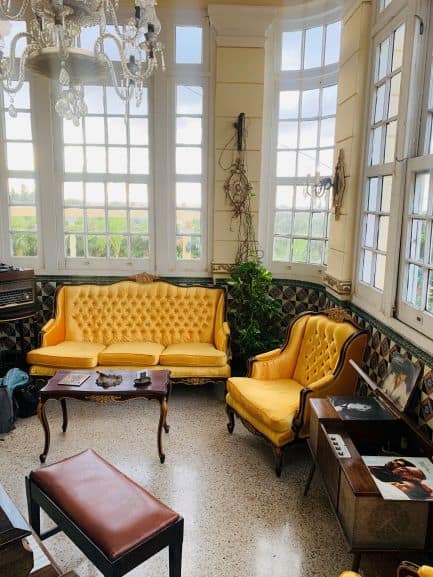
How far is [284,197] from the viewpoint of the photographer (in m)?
4.95

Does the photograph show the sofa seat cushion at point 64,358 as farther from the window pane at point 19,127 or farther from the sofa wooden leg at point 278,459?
the window pane at point 19,127

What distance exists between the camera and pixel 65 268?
16.7 ft

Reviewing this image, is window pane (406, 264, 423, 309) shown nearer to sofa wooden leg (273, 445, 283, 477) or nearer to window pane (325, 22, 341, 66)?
sofa wooden leg (273, 445, 283, 477)

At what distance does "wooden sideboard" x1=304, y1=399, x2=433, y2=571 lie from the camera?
2.00 m

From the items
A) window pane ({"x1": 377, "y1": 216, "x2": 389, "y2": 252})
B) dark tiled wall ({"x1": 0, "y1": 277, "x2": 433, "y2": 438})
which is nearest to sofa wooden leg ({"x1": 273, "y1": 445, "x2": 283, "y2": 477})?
dark tiled wall ({"x1": 0, "y1": 277, "x2": 433, "y2": 438})

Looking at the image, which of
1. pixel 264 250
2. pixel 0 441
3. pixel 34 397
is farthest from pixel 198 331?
pixel 0 441

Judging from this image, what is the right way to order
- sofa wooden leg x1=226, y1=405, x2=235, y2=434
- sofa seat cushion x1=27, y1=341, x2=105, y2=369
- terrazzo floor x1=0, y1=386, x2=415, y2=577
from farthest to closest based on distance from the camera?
sofa seat cushion x1=27, y1=341, x2=105, y2=369, sofa wooden leg x1=226, y1=405, x2=235, y2=434, terrazzo floor x1=0, y1=386, x2=415, y2=577

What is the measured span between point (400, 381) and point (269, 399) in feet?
3.26

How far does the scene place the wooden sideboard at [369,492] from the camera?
6.57 feet

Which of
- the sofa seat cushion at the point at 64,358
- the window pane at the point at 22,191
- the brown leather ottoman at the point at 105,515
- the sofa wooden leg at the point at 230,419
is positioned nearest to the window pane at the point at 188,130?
the window pane at the point at 22,191

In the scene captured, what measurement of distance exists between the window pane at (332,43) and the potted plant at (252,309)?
7.13 feet

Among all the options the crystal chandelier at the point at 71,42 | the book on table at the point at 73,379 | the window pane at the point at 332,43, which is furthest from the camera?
the window pane at the point at 332,43

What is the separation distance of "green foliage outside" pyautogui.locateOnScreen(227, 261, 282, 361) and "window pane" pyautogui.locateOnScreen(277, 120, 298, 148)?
4.36 feet

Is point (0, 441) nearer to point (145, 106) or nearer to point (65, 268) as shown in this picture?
point (65, 268)
